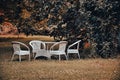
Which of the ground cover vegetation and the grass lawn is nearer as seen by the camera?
the grass lawn

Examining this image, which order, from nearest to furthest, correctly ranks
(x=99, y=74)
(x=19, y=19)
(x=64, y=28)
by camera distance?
(x=99, y=74) → (x=64, y=28) → (x=19, y=19)

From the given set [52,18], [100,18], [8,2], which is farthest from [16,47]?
[8,2]

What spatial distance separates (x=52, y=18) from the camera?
596 inches

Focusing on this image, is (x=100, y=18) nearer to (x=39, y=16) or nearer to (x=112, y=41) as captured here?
(x=112, y=41)

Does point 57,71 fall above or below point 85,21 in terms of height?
below

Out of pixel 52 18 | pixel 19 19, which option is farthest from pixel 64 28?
pixel 19 19

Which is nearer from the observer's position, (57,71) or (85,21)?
(57,71)

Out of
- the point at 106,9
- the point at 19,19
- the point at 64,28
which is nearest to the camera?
the point at 106,9

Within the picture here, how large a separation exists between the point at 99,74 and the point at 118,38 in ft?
17.0

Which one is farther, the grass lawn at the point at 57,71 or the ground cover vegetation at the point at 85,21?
the ground cover vegetation at the point at 85,21

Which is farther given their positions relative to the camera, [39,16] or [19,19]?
[19,19]

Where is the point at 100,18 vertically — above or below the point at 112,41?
above

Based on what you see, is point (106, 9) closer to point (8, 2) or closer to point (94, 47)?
point (94, 47)

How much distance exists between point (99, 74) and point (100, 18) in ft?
16.6
